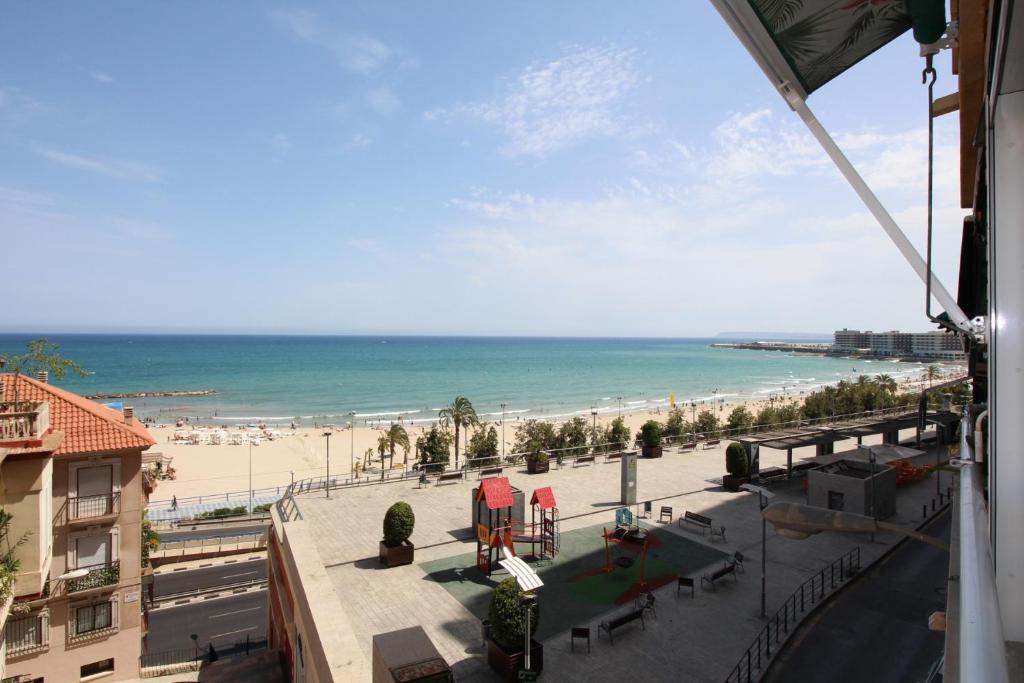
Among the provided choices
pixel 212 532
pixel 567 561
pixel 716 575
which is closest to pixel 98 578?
pixel 567 561

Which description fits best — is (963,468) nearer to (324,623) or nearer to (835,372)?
(324,623)

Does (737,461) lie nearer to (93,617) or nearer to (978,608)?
(93,617)

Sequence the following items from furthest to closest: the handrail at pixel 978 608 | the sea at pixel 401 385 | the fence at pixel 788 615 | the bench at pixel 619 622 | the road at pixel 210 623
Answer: the sea at pixel 401 385 < the road at pixel 210 623 < the bench at pixel 619 622 < the fence at pixel 788 615 < the handrail at pixel 978 608

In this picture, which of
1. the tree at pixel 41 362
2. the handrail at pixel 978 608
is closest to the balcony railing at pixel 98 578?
the tree at pixel 41 362

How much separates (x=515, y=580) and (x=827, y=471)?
15.0 meters

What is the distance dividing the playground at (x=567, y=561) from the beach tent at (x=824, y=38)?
11.0 m

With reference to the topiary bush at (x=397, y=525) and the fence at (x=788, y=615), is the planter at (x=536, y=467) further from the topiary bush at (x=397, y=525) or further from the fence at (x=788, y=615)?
the fence at (x=788, y=615)

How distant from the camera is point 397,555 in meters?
15.2

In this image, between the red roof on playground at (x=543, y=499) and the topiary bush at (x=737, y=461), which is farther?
the topiary bush at (x=737, y=461)

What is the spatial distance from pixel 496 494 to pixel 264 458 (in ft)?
135

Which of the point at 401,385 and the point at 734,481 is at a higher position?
the point at 734,481

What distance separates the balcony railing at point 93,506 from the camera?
15.0 m

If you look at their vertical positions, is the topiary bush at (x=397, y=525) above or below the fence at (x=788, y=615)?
above

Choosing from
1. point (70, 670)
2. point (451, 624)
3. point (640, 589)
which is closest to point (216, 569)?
point (70, 670)
